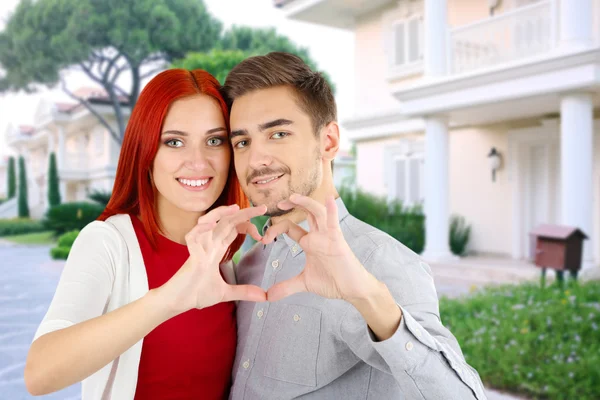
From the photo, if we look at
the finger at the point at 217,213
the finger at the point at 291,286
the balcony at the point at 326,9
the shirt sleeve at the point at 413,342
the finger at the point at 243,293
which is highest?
the balcony at the point at 326,9

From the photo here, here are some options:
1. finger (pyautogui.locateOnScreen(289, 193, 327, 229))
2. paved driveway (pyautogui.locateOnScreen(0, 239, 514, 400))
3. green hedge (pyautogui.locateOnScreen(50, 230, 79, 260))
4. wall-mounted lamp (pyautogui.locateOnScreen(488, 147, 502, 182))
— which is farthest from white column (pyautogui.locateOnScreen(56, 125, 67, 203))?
finger (pyautogui.locateOnScreen(289, 193, 327, 229))

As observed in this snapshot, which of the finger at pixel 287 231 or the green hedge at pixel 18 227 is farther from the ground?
the finger at pixel 287 231

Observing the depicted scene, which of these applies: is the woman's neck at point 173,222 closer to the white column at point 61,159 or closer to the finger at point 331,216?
the finger at point 331,216

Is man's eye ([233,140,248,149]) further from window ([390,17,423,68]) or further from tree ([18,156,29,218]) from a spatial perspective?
tree ([18,156,29,218])

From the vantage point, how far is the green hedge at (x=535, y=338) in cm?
374

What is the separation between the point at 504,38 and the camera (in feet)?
27.5

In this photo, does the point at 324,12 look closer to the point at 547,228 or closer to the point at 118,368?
the point at 547,228

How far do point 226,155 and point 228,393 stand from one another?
0.72 m

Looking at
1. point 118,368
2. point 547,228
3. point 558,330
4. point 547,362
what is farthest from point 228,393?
point 547,228

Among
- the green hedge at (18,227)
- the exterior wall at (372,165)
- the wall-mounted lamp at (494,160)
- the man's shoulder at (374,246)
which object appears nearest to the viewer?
the man's shoulder at (374,246)

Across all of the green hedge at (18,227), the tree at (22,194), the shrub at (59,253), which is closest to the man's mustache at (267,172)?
the shrub at (59,253)

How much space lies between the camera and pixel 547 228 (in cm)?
586

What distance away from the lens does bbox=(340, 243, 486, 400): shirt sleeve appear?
107 centimetres

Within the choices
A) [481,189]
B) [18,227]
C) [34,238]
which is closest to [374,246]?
[481,189]
